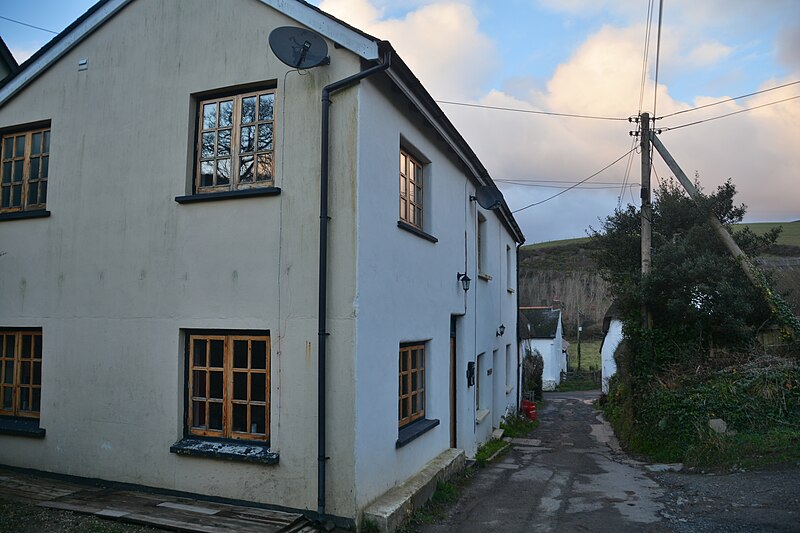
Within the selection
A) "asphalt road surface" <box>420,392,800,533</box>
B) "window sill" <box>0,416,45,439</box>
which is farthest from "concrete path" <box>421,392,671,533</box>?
"window sill" <box>0,416,45,439</box>

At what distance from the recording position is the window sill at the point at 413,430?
7.73m

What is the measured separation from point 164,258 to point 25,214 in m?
2.55

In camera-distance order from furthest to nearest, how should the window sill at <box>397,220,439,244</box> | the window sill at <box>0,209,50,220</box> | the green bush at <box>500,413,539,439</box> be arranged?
the green bush at <box>500,413,539,439</box> → the window sill at <box>0,209,50,220</box> → the window sill at <box>397,220,439,244</box>

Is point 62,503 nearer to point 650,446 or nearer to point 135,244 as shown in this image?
point 135,244

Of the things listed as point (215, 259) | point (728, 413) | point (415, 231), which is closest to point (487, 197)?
point (415, 231)

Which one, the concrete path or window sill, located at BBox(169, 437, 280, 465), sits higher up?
window sill, located at BBox(169, 437, 280, 465)

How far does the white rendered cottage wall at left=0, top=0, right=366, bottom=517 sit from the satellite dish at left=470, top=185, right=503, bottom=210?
20.4 ft

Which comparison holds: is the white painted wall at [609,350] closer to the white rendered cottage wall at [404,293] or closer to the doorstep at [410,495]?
the white rendered cottage wall at [404,293]

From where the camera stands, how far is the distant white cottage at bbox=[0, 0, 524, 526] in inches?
258

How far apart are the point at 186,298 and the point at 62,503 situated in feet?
8.47

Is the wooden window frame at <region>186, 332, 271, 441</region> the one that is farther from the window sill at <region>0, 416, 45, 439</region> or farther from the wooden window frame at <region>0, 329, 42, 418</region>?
the wooden window frame at <region>0, 329, 42, 418</region>

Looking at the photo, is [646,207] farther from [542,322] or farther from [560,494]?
[542,322]

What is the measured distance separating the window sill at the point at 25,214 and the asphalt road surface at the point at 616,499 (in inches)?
261

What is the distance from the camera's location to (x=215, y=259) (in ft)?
23.1
